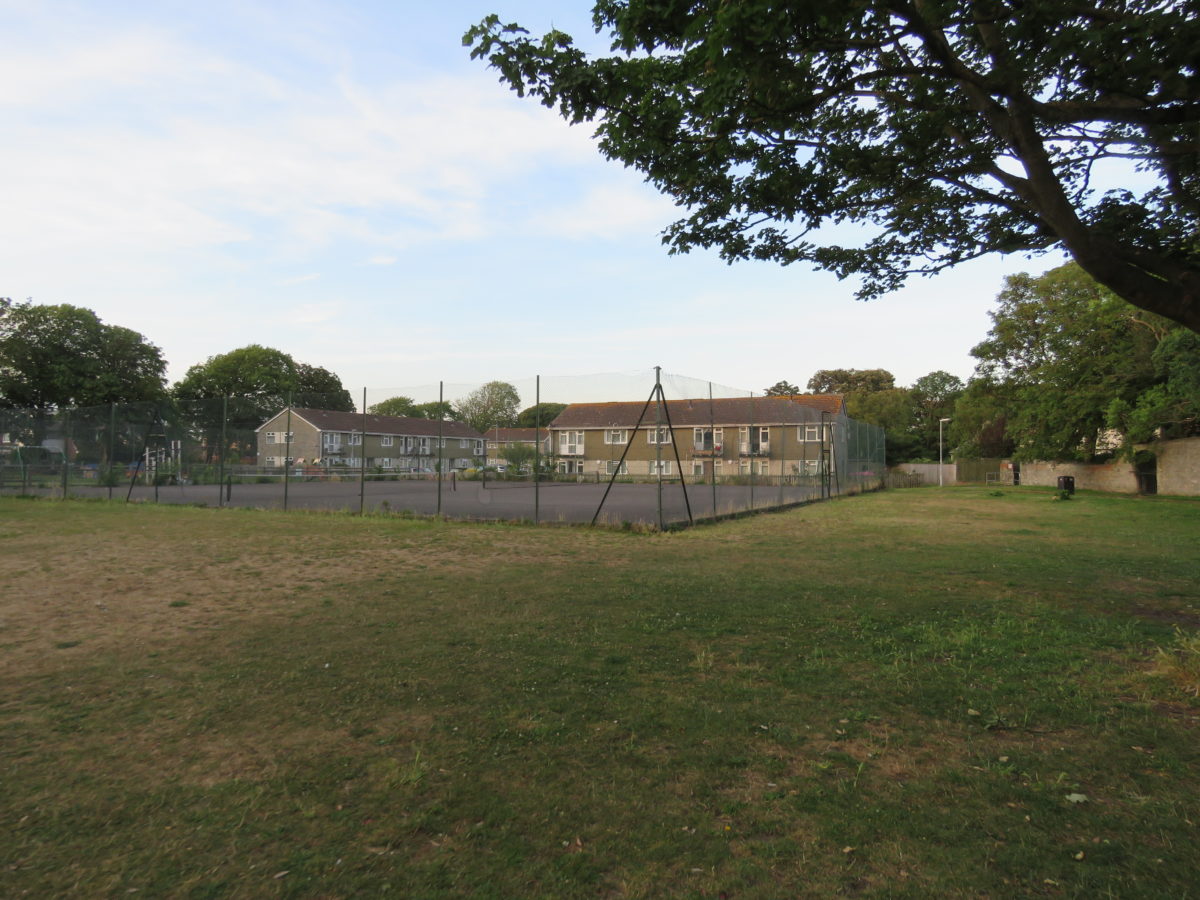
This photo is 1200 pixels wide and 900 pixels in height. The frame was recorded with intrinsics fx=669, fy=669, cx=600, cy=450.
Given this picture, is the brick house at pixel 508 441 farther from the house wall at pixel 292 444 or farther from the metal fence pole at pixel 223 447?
the metal fence pole at pixel 223 447

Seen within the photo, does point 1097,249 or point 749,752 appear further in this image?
point 1097,249

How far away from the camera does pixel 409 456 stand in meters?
19.2

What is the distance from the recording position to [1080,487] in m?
34.4

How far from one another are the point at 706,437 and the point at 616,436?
131 inches

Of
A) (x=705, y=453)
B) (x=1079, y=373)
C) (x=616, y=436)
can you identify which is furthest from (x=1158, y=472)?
(x=616, y=436)

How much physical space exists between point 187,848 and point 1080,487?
4130 centimetres

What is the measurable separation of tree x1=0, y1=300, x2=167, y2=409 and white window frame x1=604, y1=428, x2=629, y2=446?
134ft

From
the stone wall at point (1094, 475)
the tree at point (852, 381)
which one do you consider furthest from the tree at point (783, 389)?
the stone wall at point (1094, 475)

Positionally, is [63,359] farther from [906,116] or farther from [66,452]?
[906,116]

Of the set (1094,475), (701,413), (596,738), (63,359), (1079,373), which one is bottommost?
(1094,475)

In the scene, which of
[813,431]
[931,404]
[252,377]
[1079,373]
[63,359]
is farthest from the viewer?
[931,404]

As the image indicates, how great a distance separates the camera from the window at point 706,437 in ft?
61.6

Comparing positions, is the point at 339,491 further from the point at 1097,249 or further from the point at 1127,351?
the point at 1127,351

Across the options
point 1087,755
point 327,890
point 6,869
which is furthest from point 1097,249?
point 6,869
